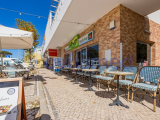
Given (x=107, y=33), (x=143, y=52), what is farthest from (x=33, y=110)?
(x=143, y=52)

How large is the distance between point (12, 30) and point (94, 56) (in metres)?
4.75

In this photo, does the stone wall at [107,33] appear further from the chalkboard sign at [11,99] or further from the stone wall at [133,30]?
the chalkboard sign at [11,99]

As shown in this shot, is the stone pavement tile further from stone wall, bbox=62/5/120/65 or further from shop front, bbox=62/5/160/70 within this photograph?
stone wall, bbox=62/5/120/65

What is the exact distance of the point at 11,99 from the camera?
148 centimetres

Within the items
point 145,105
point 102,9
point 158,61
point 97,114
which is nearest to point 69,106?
point 97,114

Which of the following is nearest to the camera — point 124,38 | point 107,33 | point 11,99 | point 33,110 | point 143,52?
point 11,99

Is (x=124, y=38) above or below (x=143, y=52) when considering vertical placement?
above

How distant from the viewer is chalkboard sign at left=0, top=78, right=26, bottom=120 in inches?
54.2

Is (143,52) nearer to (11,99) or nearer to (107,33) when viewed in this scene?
(107,33)

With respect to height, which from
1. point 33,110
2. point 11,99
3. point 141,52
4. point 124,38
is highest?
point 124,38

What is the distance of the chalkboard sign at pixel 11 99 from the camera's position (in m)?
1.38

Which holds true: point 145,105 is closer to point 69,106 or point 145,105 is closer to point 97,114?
point 97,114

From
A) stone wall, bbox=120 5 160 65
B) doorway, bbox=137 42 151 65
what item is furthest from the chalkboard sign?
doorway, bbox=137 42 151 65

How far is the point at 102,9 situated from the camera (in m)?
4.52
